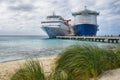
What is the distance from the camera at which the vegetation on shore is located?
14.9ft

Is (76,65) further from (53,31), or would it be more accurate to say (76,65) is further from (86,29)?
(53,31)

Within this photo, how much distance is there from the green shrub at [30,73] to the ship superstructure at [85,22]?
204 feet

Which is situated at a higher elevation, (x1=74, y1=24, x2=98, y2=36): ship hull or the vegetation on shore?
the vegetation on shore

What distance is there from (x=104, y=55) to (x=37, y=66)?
8.03 ft

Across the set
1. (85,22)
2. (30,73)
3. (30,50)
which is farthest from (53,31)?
(30,73)

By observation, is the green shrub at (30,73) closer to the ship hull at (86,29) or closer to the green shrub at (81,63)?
the green shrub at (81,63)

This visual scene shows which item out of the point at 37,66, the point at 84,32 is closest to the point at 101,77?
the point at 37,66

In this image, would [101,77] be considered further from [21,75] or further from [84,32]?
[84,32]

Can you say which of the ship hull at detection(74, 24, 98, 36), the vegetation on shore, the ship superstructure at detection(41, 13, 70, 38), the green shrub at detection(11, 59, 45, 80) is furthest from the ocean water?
the ship hull at detection(74, 24, 98, 36)

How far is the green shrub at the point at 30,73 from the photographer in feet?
14.2

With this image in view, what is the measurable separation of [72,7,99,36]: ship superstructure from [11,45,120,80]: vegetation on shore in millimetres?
60539

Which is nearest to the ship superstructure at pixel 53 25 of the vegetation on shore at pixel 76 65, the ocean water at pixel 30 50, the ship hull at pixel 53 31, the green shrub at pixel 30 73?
the ship hull at pixel 53 31

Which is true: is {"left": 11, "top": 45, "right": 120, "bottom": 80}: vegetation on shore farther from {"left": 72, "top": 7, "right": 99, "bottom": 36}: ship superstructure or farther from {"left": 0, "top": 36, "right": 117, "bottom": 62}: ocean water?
{"left": 72, "top": 7, "right": 99, "bottom": 36}: ship superstructure

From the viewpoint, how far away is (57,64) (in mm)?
6164
